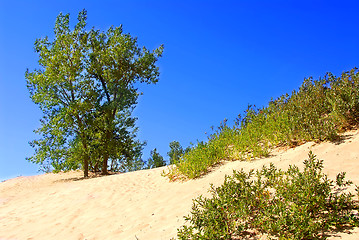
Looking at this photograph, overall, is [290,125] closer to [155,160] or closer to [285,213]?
[285,213]

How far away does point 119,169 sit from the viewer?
19.9m

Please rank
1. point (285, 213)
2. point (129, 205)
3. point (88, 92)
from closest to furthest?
point (285, 213)
point (129, 205)
point (88, 92)

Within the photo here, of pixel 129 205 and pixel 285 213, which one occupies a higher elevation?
pixel 129 205

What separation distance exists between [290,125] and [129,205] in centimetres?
499

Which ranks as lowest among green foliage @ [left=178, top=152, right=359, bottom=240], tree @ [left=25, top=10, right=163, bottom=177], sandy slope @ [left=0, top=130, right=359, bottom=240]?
green foliage @ [left=178, top=152, right=359, bottom=240]

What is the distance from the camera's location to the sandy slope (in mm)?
5555

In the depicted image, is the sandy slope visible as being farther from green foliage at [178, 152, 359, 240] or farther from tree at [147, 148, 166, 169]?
tree at [147, 148, 166, 169]

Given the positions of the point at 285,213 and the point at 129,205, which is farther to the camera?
the point at 129,205

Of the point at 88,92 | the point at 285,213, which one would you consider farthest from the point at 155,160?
the point at 285,213

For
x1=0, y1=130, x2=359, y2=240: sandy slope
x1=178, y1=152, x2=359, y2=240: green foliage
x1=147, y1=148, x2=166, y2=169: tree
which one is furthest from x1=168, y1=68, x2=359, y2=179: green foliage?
x1=147, y1=148, x2=166, y2=169: tree

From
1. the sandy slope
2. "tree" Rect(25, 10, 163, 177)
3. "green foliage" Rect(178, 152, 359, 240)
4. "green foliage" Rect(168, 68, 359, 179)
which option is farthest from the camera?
"tree" Rect(25, 10, 163, 177)

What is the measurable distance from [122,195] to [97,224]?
84.0 inches

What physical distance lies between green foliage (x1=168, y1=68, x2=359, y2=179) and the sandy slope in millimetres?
381

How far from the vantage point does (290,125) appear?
7.82 meters
